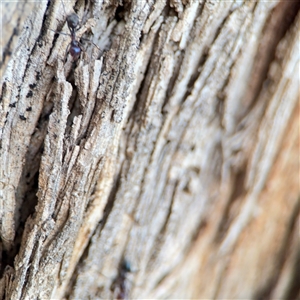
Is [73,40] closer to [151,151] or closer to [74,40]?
[74,40]

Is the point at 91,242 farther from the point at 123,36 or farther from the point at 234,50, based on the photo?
the point at 234,50

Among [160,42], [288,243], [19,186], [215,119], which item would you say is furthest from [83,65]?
[288,243]

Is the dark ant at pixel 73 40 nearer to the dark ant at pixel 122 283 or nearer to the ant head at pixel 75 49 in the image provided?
the ant head at pixel 75 49

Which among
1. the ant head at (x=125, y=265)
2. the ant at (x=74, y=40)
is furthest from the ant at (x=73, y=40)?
the ant head at (x=125, y=265)

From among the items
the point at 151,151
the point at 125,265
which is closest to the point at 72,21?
the point at 151,151

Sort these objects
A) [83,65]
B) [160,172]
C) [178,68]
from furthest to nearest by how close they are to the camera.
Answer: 1. [160,172]
2. [178,68]
3. [83,65]

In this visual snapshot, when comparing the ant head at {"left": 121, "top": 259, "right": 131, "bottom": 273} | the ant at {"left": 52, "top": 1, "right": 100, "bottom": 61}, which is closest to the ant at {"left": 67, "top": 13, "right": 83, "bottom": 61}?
the ant at {"left": 52, "top": 1, "right": 100, "bottom": 61}
